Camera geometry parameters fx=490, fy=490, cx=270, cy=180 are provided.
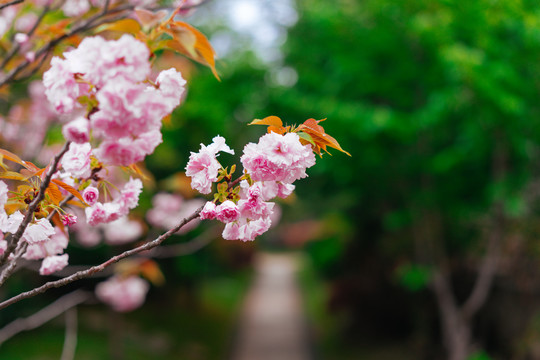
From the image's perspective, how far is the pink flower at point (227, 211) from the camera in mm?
1154

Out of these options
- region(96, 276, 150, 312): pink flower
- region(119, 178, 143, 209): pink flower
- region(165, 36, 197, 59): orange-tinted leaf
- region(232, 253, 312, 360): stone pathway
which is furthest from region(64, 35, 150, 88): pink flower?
region(232, 253, 312, 360): stone pathway

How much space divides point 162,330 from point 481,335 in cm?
614

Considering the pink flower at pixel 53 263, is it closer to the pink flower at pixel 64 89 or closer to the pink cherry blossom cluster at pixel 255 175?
the pink cherry blossom cluster at pixel 255 175

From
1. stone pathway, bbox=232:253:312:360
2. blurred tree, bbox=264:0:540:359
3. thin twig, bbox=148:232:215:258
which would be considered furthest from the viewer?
stone pathway, bbox=232:253:312:360

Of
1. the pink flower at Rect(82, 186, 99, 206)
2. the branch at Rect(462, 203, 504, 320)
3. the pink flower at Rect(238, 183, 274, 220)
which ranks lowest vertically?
the pink flower at Rect(238, 183, 274, 220)

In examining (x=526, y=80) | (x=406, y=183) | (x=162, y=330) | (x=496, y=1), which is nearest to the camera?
(x=496, y=1)

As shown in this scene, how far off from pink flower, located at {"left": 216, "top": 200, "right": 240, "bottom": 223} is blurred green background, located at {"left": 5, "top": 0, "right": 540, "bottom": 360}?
2.09 metres

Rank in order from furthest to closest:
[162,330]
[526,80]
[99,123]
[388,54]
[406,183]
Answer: [162,330] → [406,183] → [388,54] → [526,80] → [99,123]

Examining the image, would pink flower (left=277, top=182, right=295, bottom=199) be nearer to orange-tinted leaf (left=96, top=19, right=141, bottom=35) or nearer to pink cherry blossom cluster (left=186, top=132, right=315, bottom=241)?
pink cherry blossom cluster (left=186, top=132, right=315, bottom=241)

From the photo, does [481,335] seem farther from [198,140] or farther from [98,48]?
[98,48]

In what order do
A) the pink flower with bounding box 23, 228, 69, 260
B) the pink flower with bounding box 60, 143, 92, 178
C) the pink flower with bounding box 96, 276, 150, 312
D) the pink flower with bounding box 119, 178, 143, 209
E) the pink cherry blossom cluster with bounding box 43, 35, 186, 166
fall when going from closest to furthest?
the pink cherry blossom cluster with bounding box 43, 35, 186, 166
the pink flower with bounding box 60, 143, 92, 178
the pink flower with bounding box 119, 178, 143, 209
the pink flower with bounding box 23, 228, 69, 260
the pink flower with bounding box 96, 276, 150, 312

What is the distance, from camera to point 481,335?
303 inches

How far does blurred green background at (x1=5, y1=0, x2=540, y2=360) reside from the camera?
505 centimetres

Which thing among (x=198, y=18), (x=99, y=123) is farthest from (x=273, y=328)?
(x=99, y=123)
